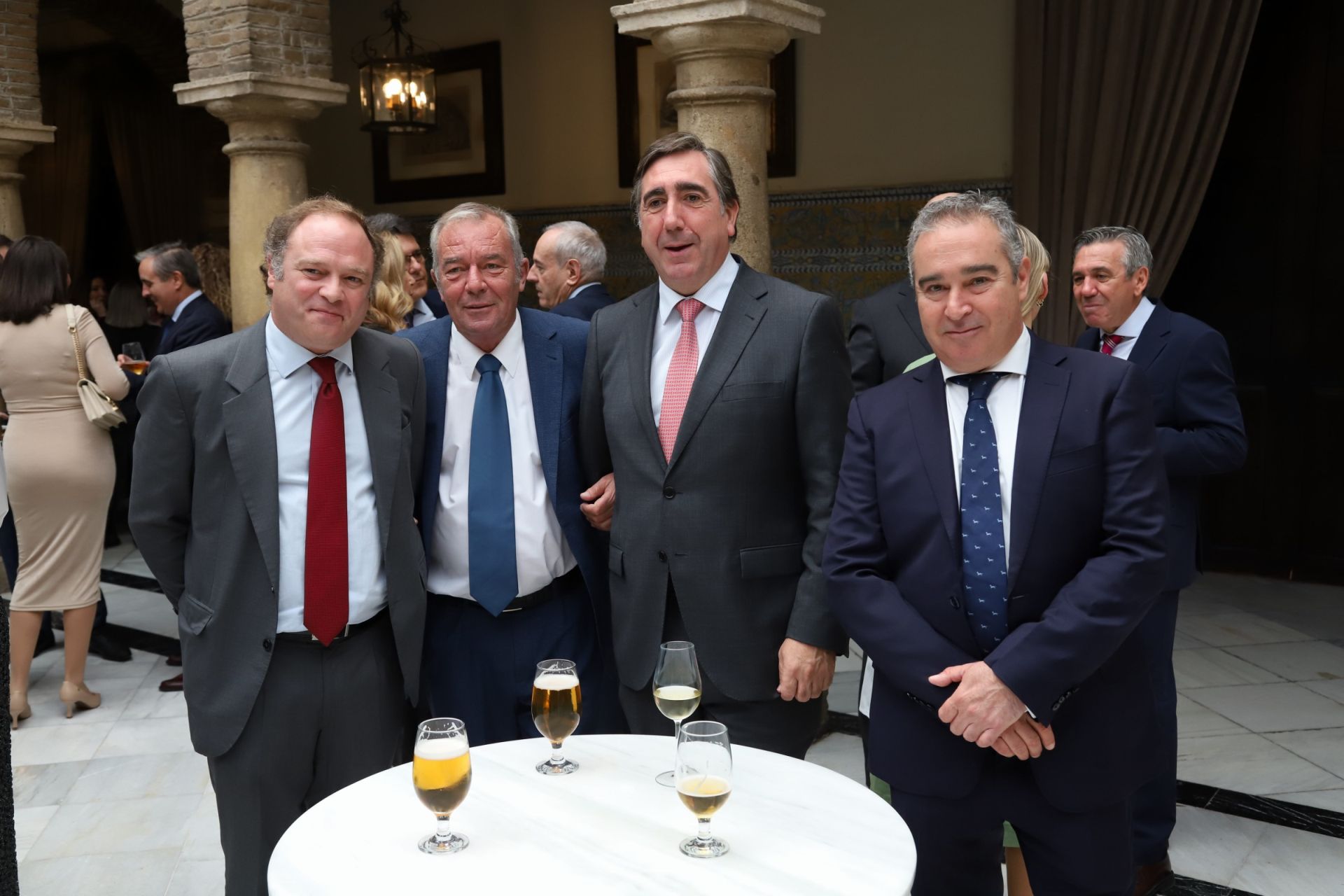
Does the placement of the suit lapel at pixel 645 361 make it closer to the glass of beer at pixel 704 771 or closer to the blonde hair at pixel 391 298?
the glass of beer at pixel 704 771

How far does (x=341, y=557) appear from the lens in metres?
2.21

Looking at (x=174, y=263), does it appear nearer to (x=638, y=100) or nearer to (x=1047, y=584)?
(x=638, y=100)

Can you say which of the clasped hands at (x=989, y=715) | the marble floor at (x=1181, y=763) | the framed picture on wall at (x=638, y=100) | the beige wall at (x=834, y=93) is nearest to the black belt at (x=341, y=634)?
the clasped hands at (x=989, y=715)

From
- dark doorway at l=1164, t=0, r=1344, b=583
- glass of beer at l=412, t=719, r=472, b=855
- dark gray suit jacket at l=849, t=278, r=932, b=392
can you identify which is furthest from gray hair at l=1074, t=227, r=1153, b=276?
dark doorway at l=1164, t=0, r=1344, b=583

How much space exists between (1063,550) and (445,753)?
1024 mm

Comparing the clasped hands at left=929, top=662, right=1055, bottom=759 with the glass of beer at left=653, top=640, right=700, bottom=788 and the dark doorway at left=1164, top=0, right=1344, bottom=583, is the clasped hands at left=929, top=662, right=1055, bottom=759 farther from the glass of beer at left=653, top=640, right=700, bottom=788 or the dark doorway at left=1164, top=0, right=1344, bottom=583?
the dark doorway at left=1164, top=0, right=1344, bottom=583

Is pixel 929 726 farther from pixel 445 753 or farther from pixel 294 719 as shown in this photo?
pixel 294 719

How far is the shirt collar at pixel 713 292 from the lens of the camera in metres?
2.42

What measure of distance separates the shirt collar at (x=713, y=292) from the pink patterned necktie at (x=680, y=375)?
14 millimetres

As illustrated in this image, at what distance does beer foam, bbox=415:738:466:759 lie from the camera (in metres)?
1.56

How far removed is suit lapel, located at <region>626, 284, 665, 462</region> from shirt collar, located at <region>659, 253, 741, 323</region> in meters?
0.03

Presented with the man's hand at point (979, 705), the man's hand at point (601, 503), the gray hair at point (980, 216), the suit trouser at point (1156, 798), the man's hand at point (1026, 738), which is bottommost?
the suit trouser at point (1156, 798)

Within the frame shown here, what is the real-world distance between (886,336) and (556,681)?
2199 mm

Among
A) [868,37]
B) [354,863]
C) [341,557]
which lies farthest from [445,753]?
[868,37]
